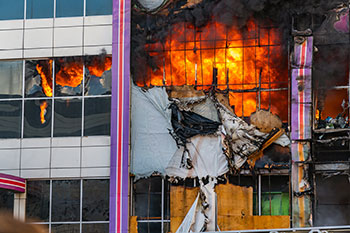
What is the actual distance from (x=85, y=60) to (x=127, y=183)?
4.70 m

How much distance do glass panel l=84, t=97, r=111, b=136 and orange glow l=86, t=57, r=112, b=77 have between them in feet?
3.25

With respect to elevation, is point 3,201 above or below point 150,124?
below

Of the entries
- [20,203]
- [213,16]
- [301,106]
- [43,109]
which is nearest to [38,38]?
[43,109]

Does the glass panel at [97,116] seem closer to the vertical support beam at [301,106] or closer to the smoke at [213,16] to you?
the smoke at [213,16]

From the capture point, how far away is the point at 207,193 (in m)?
19.9

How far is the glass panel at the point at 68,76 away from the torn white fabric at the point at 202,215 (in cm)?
577

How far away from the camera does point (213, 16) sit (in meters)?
20.8

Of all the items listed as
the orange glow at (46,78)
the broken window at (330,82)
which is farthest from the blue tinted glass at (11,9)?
the broken window at (330,82)

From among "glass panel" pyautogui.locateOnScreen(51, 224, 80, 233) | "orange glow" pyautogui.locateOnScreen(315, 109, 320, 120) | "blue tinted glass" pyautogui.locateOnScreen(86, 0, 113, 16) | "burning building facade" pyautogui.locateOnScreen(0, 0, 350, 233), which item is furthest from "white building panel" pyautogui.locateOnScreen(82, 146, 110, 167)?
"orange glow" pyautogui.locateOnScreen(315, 109, 320, 120)

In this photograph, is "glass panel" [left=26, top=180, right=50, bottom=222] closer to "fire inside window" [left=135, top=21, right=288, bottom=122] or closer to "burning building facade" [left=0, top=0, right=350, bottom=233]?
"burning building facade" [left=0, top=0, right=350, bottom=233]

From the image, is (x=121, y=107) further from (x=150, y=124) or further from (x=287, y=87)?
(x=287, y=87)

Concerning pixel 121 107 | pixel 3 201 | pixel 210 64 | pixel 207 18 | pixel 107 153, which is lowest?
pixel 3 201

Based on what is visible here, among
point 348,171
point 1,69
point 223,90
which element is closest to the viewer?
point 348,171

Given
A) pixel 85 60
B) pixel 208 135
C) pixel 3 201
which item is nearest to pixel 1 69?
pixel 85 60
